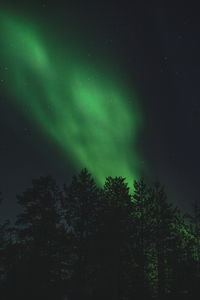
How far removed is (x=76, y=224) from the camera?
18.6 m

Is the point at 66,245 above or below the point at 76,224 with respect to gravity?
below

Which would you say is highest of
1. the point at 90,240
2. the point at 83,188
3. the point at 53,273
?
the point at 83,188

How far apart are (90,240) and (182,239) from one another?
1077 cm

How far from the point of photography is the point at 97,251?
53.7 feet

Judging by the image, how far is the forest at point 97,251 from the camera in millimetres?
14398

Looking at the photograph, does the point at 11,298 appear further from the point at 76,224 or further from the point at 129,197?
the point at 129,197

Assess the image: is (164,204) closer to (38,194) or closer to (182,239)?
(182,239)

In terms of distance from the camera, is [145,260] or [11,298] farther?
[145,260]

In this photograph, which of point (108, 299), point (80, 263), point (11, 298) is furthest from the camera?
point (80, 263)

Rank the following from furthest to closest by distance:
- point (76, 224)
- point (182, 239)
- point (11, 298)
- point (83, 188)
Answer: point (182, 239), point (83, 188), point (76, 224), point (11, 298)

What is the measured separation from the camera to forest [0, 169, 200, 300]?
1440 cm

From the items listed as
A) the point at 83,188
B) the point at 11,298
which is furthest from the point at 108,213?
the point at 11,298

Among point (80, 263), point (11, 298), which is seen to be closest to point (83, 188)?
point (80, 263)

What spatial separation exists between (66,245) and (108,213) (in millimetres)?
4569
